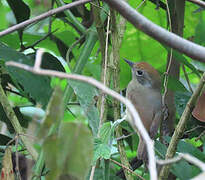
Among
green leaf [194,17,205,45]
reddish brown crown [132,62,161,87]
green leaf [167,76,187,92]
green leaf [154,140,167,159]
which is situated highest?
green leaf [194,17,205,45]

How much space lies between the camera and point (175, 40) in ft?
2.38

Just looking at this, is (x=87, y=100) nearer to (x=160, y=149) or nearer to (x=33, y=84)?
(x=33, y=84)

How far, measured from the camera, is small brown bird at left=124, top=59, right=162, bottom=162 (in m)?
1.76

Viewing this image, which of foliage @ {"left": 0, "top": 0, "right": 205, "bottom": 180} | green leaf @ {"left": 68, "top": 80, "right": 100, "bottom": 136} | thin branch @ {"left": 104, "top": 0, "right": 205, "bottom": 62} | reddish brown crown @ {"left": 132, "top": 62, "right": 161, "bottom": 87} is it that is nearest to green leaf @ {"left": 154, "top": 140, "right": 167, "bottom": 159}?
foliage @ {"left": 0, "top": 0, "right": 205, "bottom": 180}

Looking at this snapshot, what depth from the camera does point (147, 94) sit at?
6.41 ft

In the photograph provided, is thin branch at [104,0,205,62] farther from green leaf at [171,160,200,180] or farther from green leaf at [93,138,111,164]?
green leaf at [171,160,200,180]

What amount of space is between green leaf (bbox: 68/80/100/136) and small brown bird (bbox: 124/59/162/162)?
1.40 feet

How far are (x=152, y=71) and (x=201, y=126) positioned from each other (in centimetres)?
43

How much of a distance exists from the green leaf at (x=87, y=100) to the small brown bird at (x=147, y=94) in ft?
1.40

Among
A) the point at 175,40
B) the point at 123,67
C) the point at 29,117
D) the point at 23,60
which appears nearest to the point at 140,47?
the point at 123,67

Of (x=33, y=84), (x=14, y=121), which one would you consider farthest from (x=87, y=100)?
(x=14, y=121)

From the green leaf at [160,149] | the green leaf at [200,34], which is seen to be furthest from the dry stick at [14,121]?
the green leaf at [200,34]

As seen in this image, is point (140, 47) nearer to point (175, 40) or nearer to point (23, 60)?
point (23, 60)

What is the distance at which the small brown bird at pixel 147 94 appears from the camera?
1.76m
